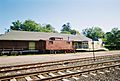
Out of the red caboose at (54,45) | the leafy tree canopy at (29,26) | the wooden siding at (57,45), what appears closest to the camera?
the red caboose at (54,45)

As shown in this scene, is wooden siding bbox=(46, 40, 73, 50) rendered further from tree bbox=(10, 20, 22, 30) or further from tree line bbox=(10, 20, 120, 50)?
tree bbox=(10, 20, 22, 30)

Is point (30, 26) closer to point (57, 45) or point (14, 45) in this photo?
point (14, 45)

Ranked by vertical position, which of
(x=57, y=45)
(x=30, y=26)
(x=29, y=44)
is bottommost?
(x=57, y=45)

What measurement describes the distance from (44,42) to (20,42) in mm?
5421

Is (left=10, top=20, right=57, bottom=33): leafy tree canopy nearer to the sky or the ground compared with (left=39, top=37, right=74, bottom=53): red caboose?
nearer to the sky

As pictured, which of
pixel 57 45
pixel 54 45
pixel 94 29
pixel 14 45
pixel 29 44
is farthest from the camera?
pixel 94 29

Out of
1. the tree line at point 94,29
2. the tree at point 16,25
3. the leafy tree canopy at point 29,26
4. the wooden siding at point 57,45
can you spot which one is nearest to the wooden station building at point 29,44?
the wooden siding at point 57,45

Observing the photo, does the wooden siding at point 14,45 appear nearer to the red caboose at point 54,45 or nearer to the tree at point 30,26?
the red caboose at point 54,45

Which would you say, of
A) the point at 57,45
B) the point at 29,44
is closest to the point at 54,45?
the point at 57,45

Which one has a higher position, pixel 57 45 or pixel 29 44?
pixel 29 44

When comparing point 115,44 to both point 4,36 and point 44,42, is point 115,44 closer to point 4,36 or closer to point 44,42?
point 44,42

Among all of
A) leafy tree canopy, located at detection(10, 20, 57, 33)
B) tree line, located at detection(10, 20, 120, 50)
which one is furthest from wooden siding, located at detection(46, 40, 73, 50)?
leafy tree canopy, located at detection(10, 20, 57, 33)

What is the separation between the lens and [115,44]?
5862cm

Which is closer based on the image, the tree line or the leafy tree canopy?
the tree line
